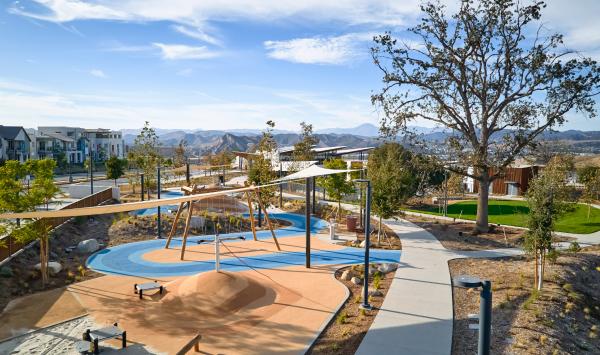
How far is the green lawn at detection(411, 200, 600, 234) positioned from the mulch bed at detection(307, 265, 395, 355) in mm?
13449

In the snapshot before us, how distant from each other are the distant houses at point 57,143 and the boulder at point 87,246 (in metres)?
37.5

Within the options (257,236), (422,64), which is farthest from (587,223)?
(257,236)

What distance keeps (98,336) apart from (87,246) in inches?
461

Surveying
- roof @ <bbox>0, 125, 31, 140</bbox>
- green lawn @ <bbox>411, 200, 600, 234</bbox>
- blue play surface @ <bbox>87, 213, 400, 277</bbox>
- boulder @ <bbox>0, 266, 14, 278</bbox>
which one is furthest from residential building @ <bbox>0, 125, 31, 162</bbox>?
green lawn @ <bbox>411, 200, 600, 234</bbox>

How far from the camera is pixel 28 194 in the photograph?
51.0 ft

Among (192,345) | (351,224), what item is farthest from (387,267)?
(192,345)

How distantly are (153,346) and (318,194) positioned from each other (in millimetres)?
35163

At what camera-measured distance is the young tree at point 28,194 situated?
14844 millimetres

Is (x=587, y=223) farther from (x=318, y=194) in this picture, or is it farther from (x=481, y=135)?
(x=318, y=194)

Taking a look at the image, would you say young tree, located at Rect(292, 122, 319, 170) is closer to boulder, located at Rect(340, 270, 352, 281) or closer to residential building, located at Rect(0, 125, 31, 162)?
boulder, located at Rect(340, 270, 352, 281)

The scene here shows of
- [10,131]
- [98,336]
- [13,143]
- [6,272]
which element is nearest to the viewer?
[98,336]

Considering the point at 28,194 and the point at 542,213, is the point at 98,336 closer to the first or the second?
the point at 28,194

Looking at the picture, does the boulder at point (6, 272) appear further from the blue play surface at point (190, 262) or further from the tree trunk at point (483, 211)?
the tree trunk at point (483, 211)

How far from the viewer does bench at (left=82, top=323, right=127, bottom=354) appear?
32.6ft
